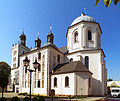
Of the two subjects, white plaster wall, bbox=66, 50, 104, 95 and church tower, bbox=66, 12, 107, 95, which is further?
church tower, bbox=66, 12, 107, 95

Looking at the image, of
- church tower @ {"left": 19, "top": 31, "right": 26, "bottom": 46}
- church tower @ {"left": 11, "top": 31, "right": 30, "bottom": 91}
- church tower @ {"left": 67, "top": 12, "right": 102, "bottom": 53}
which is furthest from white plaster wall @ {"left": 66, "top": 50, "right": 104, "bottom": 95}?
church tower @ {"left": 19, "top": 31, "right": 26, "bottom": 46}

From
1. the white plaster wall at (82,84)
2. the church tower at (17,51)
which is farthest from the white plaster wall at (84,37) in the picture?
the church tower at (17,51)

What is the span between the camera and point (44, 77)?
102 ft

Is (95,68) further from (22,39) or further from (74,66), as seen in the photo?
(22,39)

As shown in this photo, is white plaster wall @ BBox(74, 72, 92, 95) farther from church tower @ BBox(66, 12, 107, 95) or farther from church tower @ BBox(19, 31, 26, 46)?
church tower @ BBox(19, 31, 26, 46)

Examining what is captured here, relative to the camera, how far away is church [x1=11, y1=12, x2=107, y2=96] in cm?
2648

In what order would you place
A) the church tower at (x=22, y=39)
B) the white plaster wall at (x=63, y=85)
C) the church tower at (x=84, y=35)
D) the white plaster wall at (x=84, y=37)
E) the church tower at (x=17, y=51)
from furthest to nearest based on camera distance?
the church tower at (x=22, y=39)
the church tower at (x=17, y=51)
the church tower at (x=84, y=35)
the white plaster wall at (x=84, y=37)
the white plaster wall at (x=63, y=85)

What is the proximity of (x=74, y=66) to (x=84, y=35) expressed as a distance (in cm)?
967

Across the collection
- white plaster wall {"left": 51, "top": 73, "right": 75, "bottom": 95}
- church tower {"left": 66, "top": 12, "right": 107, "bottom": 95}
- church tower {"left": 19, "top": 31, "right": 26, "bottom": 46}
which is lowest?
white plaster wall {"left": 51, "top": 73, "right": 75, "bottom": 95}

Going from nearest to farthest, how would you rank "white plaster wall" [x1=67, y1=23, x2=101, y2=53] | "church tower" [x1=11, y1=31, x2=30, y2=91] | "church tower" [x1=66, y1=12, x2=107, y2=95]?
1. "church tower" [x1=66, y1=12, x2=107, y2=95]
2. "white plaster wall" [x1=67, y1=23, x2=101, y2=53]
3. "church tower" [x1=11, y1=31, x2=30, y2=91]

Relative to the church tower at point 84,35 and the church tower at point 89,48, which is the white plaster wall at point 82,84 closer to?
the church tower at point 89,48

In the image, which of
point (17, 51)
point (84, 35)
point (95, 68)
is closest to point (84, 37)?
point (84, 35)

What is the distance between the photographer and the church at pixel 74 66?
2648 centimetres

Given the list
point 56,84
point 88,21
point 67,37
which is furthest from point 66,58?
point 88,21
